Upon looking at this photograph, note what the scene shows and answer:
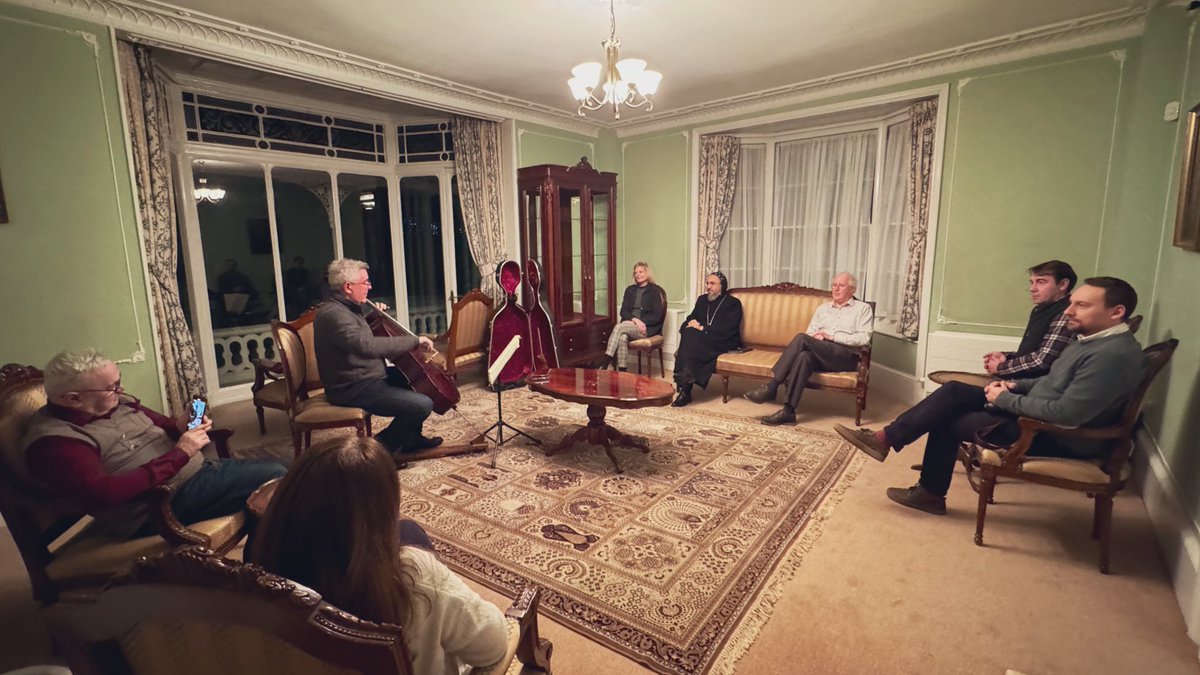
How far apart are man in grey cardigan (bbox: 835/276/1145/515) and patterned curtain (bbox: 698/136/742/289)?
10.4 ft

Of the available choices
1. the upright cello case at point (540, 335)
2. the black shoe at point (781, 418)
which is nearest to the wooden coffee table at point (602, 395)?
the upright cello case at point (540, 335)

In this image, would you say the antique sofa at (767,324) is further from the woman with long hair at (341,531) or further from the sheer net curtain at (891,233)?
the woman with long hair at (341,531)

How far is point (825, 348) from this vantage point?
3977 millimetres

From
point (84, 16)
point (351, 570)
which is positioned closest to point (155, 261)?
point (84, 16)

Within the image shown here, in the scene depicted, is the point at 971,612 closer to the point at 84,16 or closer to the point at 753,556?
the point at 753,556

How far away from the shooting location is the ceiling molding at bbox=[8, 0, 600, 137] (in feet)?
9.77

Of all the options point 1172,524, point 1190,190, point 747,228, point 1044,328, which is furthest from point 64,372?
point 747,228

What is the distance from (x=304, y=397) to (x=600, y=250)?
3237 millimetres

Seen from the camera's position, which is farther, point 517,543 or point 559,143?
point 559,143

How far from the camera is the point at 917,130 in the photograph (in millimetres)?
4344

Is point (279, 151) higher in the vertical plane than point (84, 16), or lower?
lower

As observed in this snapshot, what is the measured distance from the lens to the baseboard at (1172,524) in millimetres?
1871

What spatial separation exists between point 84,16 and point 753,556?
4132mm

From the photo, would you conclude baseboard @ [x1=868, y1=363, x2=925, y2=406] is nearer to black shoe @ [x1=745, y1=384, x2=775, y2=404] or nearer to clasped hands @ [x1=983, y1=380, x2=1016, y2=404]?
black shoe @ [x1=745, y1=384, x2=775, y2=404]
